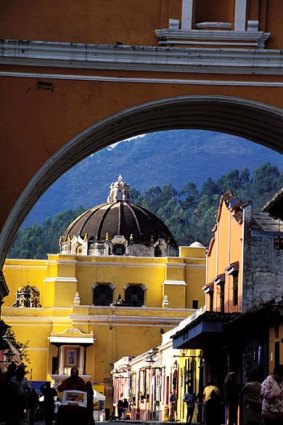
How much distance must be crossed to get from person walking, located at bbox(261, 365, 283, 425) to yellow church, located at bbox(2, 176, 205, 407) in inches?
1445

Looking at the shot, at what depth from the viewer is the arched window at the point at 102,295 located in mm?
54219

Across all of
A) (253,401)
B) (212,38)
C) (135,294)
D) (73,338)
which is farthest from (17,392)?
(135,294)

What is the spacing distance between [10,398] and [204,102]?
13.1 feet

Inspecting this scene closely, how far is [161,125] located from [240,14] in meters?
1.81

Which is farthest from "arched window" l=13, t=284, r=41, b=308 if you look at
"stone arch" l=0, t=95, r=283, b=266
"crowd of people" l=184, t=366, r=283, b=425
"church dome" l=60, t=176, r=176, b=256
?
"stone arch" l=0, t=95, r=283, b=266

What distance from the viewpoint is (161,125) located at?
649 inches

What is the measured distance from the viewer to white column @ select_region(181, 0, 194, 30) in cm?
1528

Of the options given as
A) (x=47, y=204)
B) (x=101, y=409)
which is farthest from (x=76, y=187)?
(x=101, y=409)

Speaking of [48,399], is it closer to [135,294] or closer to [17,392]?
[17,392]

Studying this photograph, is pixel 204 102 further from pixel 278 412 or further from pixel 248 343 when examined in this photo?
pixel 248 343

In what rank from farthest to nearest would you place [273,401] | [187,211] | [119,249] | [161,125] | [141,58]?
[187,211]
[119,249]
[161,125]
[141,58]
[273,401]

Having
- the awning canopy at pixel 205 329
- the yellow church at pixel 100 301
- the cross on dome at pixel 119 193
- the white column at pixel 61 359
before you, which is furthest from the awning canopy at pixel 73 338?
the awning canopy at pixel 205 329

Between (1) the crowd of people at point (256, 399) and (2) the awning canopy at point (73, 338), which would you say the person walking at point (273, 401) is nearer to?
(1) the crowd of people at point (256, 399)

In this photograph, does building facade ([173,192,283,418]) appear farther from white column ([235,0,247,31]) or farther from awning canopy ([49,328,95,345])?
awning canopy ([49,328,95,345])
